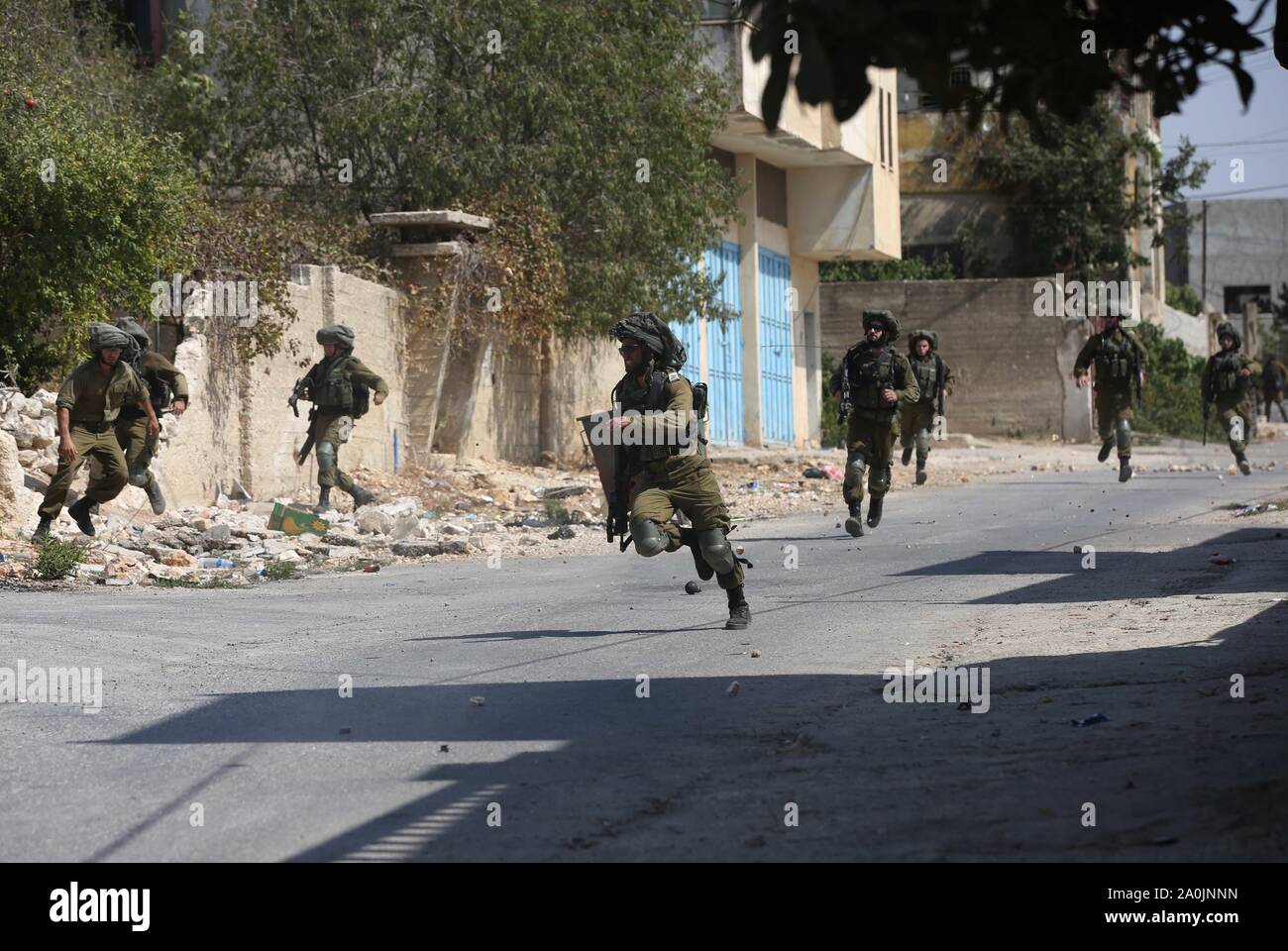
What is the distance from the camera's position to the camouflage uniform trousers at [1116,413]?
65.4ft

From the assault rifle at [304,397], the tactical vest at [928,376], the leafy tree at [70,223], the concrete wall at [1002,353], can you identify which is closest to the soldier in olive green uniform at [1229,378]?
the tactical vest at [928,376]

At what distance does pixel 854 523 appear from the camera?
16062mm

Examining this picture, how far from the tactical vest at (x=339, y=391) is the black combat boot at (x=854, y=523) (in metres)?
4.66

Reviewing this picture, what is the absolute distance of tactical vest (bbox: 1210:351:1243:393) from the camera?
69.4 feet

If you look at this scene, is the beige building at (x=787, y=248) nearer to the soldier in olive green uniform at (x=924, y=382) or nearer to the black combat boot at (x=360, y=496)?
the soldier in olive green uniform at (x=924, y=382)

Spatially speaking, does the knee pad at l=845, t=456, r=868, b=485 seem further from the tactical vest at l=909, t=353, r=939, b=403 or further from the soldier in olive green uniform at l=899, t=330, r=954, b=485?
the tactical vest at l=909, t=353, r=939, b=403

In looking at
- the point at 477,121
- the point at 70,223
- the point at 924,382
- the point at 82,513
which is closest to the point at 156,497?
the point at 82,513

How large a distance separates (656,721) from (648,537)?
249 cm

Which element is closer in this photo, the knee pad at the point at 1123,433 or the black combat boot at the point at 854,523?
the black combat boot at the point at 854,523

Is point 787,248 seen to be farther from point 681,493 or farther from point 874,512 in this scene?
point 681,493

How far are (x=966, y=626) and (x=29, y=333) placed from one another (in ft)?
33.2

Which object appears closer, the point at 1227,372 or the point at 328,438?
the point at 328,438
